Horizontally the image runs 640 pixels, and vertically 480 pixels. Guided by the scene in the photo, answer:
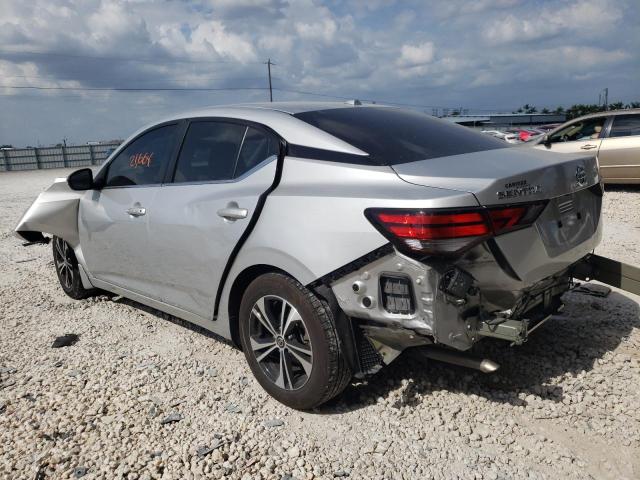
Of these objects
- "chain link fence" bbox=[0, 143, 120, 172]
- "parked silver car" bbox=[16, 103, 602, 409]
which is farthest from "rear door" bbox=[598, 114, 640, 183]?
"chain link fence" bbox=[0, 143, 120, 172]

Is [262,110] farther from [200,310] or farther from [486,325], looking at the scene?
[486,325]

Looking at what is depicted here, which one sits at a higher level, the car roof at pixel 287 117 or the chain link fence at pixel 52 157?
the car roof at pixel 287 117

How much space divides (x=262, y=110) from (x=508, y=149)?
1.57 meters

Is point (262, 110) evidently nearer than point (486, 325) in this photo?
No

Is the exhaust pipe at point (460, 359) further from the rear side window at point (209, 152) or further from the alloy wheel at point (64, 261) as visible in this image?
the alloy wheel at point (64, 261)

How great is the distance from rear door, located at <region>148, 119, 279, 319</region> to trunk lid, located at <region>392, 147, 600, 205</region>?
90 centimetres

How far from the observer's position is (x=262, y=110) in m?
3.44

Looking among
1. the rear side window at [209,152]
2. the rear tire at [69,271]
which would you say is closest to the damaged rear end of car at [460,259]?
the rear side window at [209,152]

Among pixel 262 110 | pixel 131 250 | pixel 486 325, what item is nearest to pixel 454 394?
pixel 486 325

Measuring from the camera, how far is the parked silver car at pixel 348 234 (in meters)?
2.49

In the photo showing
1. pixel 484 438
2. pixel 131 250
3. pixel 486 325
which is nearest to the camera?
pixel 486 325

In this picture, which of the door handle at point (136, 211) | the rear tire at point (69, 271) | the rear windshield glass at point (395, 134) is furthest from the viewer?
the rear tire at point (69, 271)

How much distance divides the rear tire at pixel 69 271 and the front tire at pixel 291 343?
261 cm

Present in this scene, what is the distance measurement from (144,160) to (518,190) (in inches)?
110
